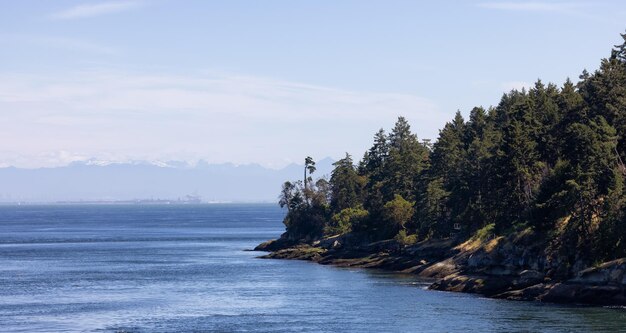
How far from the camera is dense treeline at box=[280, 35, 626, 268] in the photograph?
94.8 metres

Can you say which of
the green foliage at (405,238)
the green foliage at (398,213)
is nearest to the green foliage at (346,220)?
the green foliage at (398,213)

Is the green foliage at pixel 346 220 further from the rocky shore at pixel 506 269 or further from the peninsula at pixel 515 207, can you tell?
the rocky shore at pixel 506 269

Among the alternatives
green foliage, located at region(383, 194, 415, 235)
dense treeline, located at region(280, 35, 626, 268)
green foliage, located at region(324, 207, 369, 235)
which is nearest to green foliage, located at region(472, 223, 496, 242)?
dense treeline, located at region(280, 35, 626, 268)

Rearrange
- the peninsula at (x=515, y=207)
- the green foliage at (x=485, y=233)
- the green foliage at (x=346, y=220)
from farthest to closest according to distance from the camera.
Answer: the green foliage at (x=346, y=220)
the green foliage at (x=485, y=233)
the peninsula at (x=515, y=207)

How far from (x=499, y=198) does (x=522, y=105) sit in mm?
11880

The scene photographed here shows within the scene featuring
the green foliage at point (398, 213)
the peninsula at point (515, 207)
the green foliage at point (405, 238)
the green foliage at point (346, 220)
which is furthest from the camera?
the green foliage at point (346, 220)

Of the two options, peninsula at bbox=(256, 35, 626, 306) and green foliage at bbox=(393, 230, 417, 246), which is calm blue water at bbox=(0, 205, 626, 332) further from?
green foliage at bbox=(393, 230, 417, 246)

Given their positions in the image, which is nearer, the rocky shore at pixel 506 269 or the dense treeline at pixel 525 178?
the rocky shore at pixel 506 269

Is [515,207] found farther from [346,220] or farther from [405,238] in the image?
[346,220]

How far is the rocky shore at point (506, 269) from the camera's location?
87.7 meters

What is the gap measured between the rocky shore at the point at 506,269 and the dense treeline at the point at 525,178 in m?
2.05

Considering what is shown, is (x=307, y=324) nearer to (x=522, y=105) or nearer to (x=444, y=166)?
(x=522, y=105)

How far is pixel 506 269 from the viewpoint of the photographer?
10175 cm

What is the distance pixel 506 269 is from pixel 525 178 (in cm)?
1527
